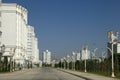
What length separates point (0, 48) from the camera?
308 feet

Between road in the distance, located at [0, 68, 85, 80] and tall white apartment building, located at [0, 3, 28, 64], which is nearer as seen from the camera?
road in the distance, located at [0, 68, 85, 80]

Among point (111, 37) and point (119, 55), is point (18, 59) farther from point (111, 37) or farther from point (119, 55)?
point (111, 37)

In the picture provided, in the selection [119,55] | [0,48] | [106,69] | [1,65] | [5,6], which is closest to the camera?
[106,69]

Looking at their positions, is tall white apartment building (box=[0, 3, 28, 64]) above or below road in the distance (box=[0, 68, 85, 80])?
above

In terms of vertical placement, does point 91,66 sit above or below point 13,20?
below

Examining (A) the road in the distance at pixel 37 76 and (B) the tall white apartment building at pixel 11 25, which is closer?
(A) the road in the distance at pixel 37 76

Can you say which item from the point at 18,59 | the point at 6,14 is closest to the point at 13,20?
the point at 6,14

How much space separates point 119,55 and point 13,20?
5766 cm

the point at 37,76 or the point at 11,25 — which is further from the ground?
the point at 11,25

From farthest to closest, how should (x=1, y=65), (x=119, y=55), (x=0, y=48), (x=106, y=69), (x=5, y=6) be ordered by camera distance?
(x=5, y=6) < (x=119, y=55) < (x=0, y=48) < (x=1, y=65) < (x=106, y=69)

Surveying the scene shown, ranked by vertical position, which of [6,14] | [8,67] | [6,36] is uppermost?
[6,14]

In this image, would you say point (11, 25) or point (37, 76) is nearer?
point (37, 76)

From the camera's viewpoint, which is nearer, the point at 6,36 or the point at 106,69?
the point at 106,69

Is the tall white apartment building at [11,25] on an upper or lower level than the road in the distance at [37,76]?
upper
